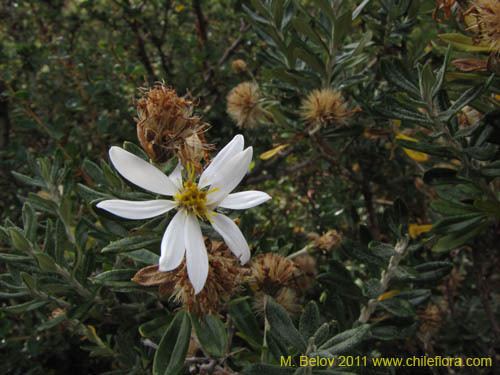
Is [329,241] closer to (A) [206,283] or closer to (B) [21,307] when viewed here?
(A) [206,283]

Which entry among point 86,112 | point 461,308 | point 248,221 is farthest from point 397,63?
point 86,112

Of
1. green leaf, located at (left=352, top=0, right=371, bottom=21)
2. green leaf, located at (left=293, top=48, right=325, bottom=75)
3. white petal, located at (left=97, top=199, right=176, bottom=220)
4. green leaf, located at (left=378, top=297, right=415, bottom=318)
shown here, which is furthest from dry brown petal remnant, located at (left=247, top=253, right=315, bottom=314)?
green leaf, located at (left=352, top=0, right=371, bottom=21)

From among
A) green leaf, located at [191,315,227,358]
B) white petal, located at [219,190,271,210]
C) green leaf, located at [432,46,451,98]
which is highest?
green leaf, located at [432,46,451,98]

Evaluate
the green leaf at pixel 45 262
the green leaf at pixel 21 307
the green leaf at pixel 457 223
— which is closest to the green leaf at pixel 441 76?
the green leaf at pixel 457 223

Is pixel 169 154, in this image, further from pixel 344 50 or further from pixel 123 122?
pixel 123 122

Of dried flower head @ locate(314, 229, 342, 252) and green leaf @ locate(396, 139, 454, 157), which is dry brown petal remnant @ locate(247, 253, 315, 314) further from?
green leaf @ locate(396, 139, 454, 157)

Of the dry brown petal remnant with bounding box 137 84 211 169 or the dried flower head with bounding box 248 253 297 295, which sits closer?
the dry brown petal remnant with bounding box 137 84 211 169

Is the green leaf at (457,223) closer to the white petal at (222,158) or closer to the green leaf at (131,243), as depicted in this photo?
the white petal at (222,158)

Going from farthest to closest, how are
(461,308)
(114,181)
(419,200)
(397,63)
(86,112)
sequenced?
(86,112) → (419,200) → (461,308) → (397,63) → (114,181)
